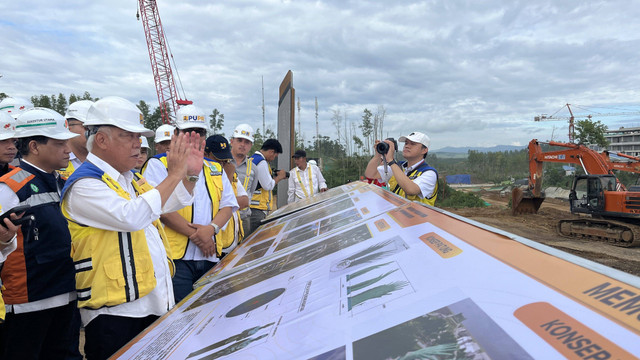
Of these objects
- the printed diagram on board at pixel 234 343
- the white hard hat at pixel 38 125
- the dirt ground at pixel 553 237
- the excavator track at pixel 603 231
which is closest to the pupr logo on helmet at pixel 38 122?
the white hard hat at pixel 38 125

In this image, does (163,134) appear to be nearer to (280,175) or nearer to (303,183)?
(280,175)

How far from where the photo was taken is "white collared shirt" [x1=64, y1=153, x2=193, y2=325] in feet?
5.53

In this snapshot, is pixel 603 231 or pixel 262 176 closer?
pixel 262 176

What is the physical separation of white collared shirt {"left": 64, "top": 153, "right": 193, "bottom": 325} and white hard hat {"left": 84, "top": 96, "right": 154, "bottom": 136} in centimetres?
20

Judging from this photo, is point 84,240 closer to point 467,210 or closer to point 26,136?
point 26,136

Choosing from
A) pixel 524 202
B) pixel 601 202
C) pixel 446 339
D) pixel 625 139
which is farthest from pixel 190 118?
pixel 625 139

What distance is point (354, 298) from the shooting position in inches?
46.2

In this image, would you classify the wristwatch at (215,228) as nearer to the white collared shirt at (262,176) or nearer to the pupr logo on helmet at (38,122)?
the pupr logo on helmet at (38,122)

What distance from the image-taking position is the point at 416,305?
993 millimetres

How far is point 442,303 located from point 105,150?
1729 millimetres

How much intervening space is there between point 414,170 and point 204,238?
2101mm

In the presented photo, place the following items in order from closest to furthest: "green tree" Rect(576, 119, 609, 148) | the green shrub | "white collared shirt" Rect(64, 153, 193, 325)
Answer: "white collared shirt" Rect(64, 153, 193, 325), the green shrub, "green tree" Rect(576, 119, 609, 148)

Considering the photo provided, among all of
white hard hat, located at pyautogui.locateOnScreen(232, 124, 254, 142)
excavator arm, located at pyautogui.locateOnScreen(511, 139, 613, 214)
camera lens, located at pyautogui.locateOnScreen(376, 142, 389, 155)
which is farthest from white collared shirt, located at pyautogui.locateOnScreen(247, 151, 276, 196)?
excavator arm, located at pyautogui.locateOnScreen(511, 139, 613, 214)

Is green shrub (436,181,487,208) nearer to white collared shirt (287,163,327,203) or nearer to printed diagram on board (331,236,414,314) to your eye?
white collared shirt (287,163,327,203)
